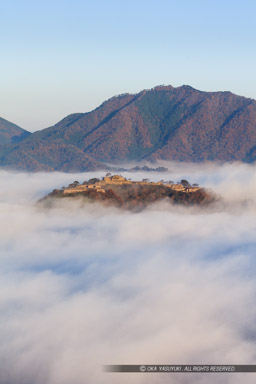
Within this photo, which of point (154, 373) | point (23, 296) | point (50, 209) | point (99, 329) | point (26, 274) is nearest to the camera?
point (154, 373)

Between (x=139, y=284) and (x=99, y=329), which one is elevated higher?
(x=139, y=284)

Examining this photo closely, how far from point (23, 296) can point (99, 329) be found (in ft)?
53.1

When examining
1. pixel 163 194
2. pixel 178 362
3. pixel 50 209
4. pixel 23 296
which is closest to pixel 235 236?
pixel 163 194

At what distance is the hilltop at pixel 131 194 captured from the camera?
135375 millimetres

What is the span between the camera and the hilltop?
135375mm

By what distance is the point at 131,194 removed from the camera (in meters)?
142

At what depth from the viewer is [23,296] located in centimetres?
8850

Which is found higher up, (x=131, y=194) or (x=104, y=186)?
(x=104, y=186)

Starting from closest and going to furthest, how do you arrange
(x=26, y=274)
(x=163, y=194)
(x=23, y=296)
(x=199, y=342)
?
1. (x=199, y=342)
2. (x=23, y=296)
3. (x=26, y=274)
4. (x=163, y=194)

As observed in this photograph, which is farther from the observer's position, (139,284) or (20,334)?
(139,284)

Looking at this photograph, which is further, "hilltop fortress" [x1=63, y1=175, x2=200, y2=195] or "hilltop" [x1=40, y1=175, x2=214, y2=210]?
"hilltop fortress" [x1=63, y1=175, x2=200, y2=195]

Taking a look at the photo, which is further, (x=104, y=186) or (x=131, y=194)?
(x=104, y=186)

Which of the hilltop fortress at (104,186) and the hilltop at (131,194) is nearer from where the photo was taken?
the hilltop at (131,194)

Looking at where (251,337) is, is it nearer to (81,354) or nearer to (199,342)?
(199,342)
